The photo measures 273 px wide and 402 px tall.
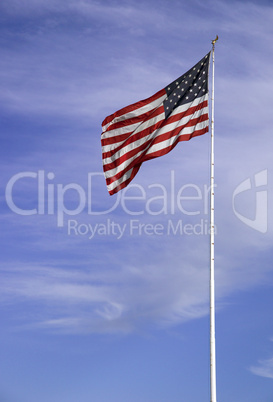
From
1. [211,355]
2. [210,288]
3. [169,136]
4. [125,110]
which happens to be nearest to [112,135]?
[125,110]

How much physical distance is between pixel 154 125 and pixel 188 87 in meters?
3.03

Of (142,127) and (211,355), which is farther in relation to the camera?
(142,127)

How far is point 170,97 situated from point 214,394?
1711cm

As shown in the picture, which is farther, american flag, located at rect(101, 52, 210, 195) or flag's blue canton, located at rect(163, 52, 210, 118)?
flag's blue canton, located at rect(163, 52, 210, 118)

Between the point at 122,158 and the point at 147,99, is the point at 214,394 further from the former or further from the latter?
the point at 147,99

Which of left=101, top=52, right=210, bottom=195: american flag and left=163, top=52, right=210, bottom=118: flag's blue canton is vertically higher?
left=163, top=52, right=210, bottom=118: flag's blue canton

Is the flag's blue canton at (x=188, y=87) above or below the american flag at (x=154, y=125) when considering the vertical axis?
above

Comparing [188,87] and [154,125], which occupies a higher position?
[188,87]

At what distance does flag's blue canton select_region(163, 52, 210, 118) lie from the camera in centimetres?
3675

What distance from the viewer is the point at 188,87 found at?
121 feet

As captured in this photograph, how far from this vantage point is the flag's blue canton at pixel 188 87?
121ft

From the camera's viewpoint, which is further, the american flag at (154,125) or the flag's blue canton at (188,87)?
the flag's blue canton at (188,87)

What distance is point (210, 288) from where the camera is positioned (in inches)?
1283

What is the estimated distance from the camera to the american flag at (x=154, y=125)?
119 ft
